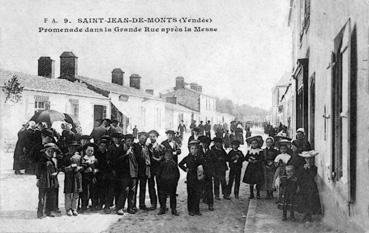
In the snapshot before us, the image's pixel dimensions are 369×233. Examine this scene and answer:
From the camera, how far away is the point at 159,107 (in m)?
26.7

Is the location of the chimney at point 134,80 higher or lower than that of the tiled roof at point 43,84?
higher

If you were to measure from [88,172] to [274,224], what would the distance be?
293 centimetres

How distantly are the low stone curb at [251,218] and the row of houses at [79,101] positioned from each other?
8918mm

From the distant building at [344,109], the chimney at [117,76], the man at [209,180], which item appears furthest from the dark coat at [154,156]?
the chimney at [117,76]

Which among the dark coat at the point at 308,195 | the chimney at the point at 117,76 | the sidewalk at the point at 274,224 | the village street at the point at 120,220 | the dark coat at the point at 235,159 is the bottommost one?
the village street at the point at 120,220

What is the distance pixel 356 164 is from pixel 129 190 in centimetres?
358

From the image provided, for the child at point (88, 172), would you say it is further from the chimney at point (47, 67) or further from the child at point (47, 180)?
the chimney at point (47, 67)

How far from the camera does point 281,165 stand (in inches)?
239

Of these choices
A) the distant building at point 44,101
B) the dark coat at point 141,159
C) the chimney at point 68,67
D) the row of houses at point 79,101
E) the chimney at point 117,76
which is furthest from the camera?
the chimney at point 117,76

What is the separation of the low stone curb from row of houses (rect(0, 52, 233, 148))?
8918 millimetres

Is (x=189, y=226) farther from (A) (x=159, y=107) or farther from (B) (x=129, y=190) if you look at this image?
(A) (x=159, y=107)

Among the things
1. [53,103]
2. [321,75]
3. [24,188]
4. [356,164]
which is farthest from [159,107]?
[356,164]

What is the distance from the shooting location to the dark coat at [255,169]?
6.94m

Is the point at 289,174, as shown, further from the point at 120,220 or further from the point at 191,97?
the point at 191,97
